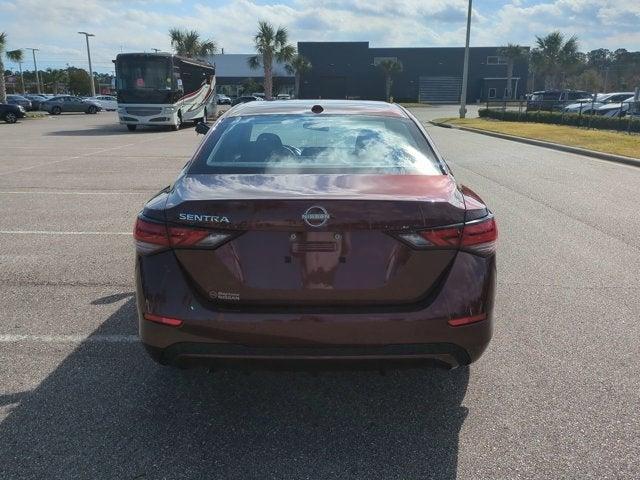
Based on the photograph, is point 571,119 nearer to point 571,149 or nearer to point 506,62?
point 571,149

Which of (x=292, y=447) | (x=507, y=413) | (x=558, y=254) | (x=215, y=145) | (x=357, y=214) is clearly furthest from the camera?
(x=558, y=254)

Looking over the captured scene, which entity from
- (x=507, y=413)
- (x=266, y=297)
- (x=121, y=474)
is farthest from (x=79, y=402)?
(x=507, y=413)

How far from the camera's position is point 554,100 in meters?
38.7

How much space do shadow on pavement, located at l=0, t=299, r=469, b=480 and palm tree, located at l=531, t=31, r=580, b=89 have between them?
251ft

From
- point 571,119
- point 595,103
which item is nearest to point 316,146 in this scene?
point 571,119

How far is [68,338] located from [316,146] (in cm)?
224

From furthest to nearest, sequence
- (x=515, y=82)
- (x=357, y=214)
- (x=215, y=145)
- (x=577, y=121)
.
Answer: (x=515, y=82) < (x=577, y=121) < (x=215, y=145) < (x=357, y=214)

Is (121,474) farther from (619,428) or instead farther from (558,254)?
(558,254)

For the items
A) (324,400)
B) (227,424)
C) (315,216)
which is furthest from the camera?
(324,400)

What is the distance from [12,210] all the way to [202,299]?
7.18 m

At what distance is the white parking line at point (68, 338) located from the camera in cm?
406

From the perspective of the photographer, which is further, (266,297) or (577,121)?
(577,121)

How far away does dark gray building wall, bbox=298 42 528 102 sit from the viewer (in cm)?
7800

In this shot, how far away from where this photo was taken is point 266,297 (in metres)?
2.71
